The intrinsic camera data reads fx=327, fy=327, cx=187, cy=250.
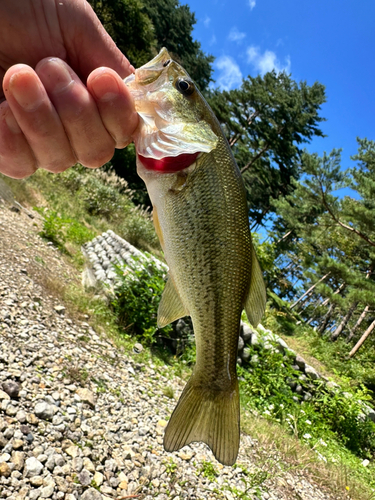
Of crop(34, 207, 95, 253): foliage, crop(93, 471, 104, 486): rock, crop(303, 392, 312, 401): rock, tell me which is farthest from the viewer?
crop(34, 207, 95, 253): foliage

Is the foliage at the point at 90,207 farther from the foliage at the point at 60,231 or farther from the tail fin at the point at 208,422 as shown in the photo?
the tail fin at the point at 208,422

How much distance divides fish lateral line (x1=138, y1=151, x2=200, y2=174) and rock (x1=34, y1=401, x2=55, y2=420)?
252 cm

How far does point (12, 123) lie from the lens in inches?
62.8

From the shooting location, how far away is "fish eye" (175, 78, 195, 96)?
5.18 ft

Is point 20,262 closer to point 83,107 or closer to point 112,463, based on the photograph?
point 112,463

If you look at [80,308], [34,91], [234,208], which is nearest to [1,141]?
[34,91]

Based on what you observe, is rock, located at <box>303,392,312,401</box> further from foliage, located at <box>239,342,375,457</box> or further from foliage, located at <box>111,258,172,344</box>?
foliage, located at <box>111,258,172,344</box>

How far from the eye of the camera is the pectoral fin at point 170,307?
1.75 meters

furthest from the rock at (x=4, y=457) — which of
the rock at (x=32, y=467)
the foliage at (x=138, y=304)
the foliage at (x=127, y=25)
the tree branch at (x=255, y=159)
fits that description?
the tree branch at (x=255, y=159)

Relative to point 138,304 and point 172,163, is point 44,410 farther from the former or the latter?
point 138,304

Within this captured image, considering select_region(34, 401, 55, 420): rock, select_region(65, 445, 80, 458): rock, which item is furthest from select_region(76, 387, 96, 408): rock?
select_region(65, 445, 80, 458): rock

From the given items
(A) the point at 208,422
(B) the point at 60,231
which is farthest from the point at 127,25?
(A) the point at 208,422

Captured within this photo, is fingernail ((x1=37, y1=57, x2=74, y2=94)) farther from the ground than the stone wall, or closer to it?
farther from the ground

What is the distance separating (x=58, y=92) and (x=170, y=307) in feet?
3.90
